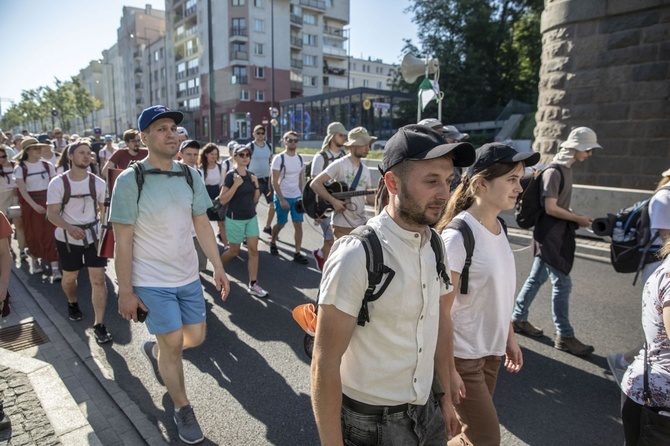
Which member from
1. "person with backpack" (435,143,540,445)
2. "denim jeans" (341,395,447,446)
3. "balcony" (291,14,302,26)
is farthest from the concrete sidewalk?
"balcony" (291,14,302,26)

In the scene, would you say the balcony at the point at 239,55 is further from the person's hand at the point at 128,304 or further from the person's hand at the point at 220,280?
the person's hand at the point at 128,304

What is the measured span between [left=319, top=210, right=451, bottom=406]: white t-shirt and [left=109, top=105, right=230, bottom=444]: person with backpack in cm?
181

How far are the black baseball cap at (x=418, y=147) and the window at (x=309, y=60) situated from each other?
214 feet

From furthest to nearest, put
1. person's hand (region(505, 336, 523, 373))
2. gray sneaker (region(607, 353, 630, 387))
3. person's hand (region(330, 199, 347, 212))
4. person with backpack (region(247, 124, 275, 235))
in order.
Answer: person with backpack (region(247, 124, 275, 235)) < person's hand (region(330, 199, 347, 212)) < gray sneaker (region(607, 353, 630, 387)) < person's hand (region(505, 336, 523, 373))

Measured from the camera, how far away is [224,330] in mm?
4996

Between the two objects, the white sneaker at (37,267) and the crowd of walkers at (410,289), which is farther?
the white sneaker at (37,267)

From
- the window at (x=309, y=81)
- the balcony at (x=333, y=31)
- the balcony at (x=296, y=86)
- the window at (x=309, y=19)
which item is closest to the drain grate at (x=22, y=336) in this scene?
the balcony at (x=296, y=86)

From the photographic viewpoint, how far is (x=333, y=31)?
71375 millimetres

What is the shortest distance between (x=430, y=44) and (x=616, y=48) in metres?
28.3

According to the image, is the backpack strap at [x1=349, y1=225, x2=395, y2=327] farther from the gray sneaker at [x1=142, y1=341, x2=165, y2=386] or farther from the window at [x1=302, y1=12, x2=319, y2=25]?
the window at [x1=302, y1=12, x2=319, y2=25]

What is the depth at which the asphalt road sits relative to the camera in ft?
10.7

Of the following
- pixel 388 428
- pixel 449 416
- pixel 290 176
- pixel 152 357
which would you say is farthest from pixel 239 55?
pixel 388 428

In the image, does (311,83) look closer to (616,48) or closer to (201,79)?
(201,79)

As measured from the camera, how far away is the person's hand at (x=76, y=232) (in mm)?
4824
